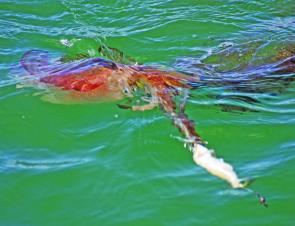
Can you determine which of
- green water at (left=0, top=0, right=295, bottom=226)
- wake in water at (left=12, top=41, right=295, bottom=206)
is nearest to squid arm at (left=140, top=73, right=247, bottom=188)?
wake in water at (left=12, top=41, right=295, bottom=206)

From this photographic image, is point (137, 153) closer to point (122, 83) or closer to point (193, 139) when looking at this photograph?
point (193, 139)

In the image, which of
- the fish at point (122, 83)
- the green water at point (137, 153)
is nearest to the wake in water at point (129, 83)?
the fish at point (122, 83)

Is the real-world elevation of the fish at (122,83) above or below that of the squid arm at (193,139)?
above

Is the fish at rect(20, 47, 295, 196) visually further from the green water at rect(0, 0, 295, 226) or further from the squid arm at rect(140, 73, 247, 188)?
the green water at rect(0, 0, 295, 226)

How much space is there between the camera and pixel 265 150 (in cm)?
420

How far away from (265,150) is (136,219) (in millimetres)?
1284

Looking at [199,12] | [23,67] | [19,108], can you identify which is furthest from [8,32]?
[199,12]

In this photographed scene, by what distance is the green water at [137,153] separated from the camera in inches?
142

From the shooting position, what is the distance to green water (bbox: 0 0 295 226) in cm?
361

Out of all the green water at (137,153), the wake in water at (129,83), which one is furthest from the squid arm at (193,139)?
the green water at (137,153)

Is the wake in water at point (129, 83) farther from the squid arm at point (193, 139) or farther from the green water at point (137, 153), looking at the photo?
the green water at point (137, 153)

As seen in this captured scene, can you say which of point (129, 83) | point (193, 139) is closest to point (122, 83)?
point (129, 83)

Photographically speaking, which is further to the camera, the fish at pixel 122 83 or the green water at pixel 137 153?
the fish at pixel 122 83

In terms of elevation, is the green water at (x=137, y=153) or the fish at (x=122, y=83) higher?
the fish at (x=122, y=83)
